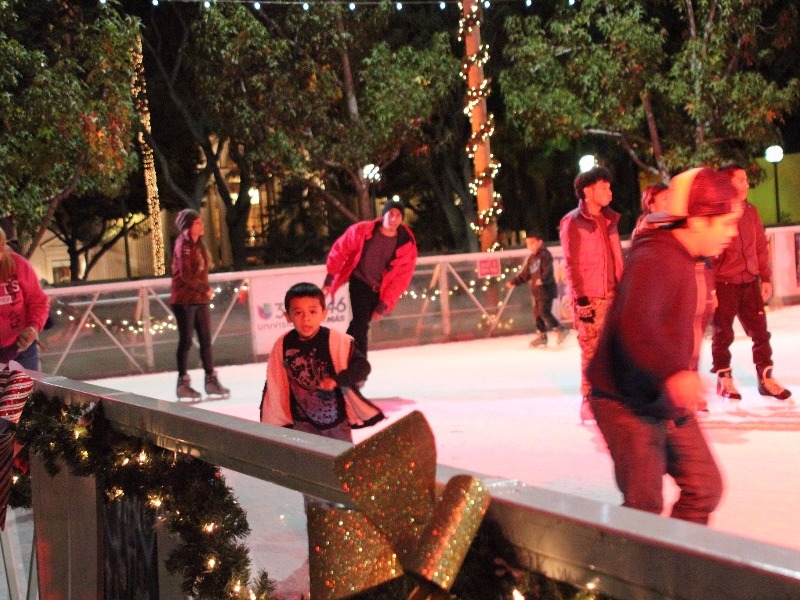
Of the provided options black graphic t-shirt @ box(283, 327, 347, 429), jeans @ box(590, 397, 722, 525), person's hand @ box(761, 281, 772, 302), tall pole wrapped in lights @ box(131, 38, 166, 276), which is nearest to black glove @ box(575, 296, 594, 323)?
person's hand @ box(761, 281, 772, 302)

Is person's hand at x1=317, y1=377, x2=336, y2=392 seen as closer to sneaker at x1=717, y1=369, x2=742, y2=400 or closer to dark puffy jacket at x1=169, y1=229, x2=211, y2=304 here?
sneaker at x1=717, y1=369, x2=742, y2=400

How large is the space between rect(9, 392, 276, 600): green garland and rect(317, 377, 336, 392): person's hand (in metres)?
1.29

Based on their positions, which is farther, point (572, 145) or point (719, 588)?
point (572, 145)

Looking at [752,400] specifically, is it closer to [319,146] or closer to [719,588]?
[719,588]

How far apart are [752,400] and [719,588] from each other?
6.91 metres

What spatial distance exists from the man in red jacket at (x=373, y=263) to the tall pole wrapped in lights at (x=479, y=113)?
8550mm

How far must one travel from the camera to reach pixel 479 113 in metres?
16.7

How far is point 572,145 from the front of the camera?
Result: 31547mm

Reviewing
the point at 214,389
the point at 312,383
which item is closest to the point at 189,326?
the point at 214,389

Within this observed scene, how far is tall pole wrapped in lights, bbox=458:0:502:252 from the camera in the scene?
16.4m

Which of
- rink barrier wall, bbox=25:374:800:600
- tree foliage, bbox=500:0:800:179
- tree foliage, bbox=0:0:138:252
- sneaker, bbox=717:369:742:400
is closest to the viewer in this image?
rink barrier wall, bbox=25:374:800:600

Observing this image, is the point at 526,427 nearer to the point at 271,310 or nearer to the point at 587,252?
the point at 587,252

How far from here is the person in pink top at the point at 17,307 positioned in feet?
19.1

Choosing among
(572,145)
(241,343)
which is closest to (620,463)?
(241,343)
